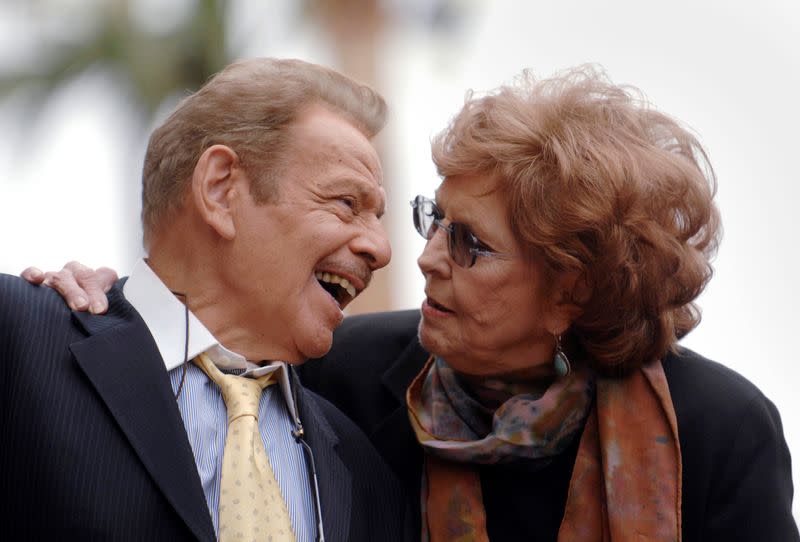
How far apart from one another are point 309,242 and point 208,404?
0.56 m

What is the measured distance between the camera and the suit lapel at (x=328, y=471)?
11.7 ft

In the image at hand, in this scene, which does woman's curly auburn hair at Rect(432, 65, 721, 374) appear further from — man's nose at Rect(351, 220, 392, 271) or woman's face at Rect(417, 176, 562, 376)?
man's nose at Rect(351, 220, 392, 271)

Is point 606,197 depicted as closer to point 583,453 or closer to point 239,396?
point 583,453

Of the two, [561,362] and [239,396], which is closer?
[239,396]

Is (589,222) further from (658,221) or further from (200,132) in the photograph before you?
(200,132)

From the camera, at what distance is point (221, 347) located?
3578 millimetres

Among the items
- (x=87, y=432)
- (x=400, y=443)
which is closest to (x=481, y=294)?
(x=400, y=443)

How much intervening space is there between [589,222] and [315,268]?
2.76ft

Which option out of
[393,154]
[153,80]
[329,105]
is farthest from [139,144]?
[329,105]

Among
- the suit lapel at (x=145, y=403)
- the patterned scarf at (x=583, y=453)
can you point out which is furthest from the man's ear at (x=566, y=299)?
the suit lapel at (x=145, y=403)

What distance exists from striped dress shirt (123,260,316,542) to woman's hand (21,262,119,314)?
3.2 inches

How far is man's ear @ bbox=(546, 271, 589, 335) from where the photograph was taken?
400 centimetres

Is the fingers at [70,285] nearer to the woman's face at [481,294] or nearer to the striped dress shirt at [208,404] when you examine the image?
the striped dress shirt at [208,404]

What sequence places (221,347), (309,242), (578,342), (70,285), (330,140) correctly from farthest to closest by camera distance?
(578,342)
(330,140)
(309,242)
(221,347)
(70,285)
